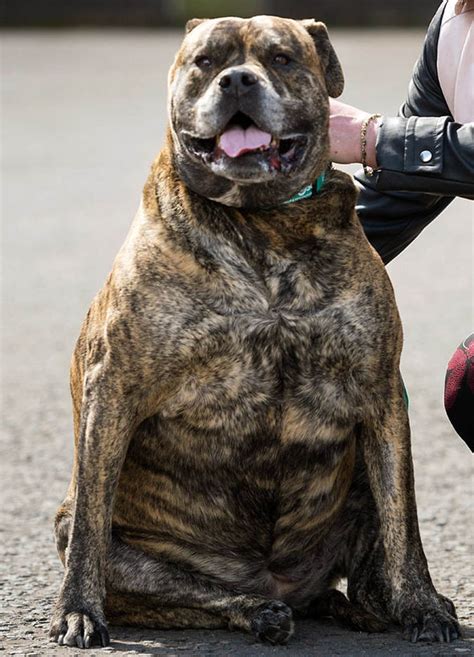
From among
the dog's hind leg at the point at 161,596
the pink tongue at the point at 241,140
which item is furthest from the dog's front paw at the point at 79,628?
the pink tongue at the point at 241,140

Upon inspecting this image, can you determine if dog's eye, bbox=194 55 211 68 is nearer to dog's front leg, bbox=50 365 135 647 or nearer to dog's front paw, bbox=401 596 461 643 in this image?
dog's front leg, bbox=50 365 135 647

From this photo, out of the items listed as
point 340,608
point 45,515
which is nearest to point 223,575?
point 340,608

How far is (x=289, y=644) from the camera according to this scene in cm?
390

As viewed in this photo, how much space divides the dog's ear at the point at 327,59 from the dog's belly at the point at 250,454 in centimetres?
71

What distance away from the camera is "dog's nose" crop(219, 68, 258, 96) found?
3.83 metres

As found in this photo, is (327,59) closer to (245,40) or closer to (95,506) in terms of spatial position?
(245,40)

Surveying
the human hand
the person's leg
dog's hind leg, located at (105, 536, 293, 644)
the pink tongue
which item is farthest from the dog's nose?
dog's hind leg, located at (105, 536, 293, 644)

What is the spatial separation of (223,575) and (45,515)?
5.11 feet

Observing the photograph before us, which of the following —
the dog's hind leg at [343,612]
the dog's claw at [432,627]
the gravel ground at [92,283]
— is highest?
the dog's claw at [432,627]

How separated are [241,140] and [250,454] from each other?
83cm

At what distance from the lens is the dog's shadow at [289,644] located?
12.5 feet

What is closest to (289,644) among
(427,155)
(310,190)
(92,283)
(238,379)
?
(238,379)

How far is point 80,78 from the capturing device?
20.4 meters

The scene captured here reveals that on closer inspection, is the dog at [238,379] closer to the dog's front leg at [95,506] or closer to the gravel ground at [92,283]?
the dog's front leg at [95,506]
